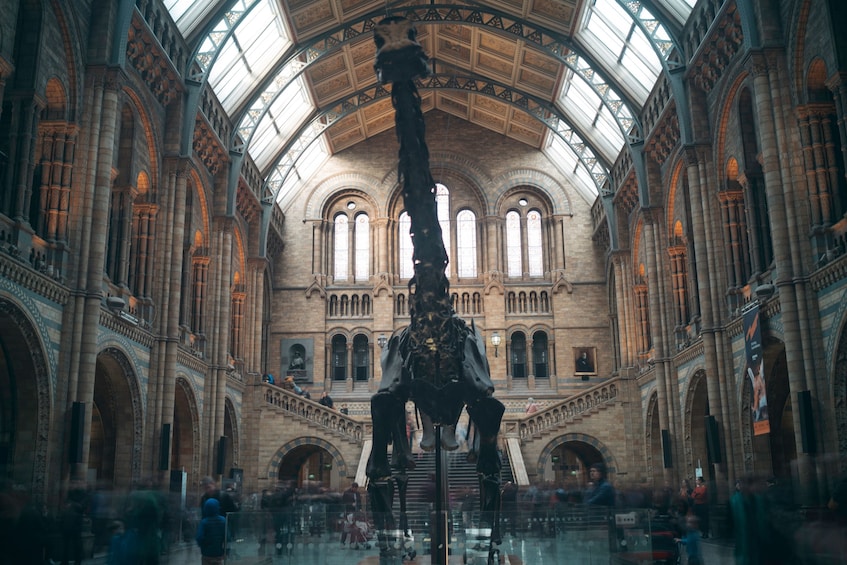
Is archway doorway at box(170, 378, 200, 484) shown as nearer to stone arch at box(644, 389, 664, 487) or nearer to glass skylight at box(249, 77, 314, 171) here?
glass skylight at box(249, 77, 314, 171)

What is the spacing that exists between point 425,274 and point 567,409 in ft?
77.7

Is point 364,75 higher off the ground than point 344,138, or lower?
higher

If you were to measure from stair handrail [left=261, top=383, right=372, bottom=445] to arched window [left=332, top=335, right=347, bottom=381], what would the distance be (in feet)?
21.5

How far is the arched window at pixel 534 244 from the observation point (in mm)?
40875

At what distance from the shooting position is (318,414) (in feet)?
109

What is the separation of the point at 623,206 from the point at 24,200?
23.8 meters

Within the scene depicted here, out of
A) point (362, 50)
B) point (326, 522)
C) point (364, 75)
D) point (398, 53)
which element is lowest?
point (326, 522)

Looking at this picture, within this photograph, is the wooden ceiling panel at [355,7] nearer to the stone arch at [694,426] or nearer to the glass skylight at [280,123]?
the glass skylight at [280,123]

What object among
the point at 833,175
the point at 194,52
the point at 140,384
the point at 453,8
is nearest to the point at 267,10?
the point at 194,52

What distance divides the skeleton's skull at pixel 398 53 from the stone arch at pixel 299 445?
24819 millimetres

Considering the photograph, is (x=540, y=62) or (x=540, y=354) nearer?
(x=540, y=62)

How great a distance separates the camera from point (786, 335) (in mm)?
17781

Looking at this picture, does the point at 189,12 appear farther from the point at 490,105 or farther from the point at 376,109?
the point at 490,105

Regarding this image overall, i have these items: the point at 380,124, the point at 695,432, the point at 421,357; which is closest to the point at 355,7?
the point at 380,124
